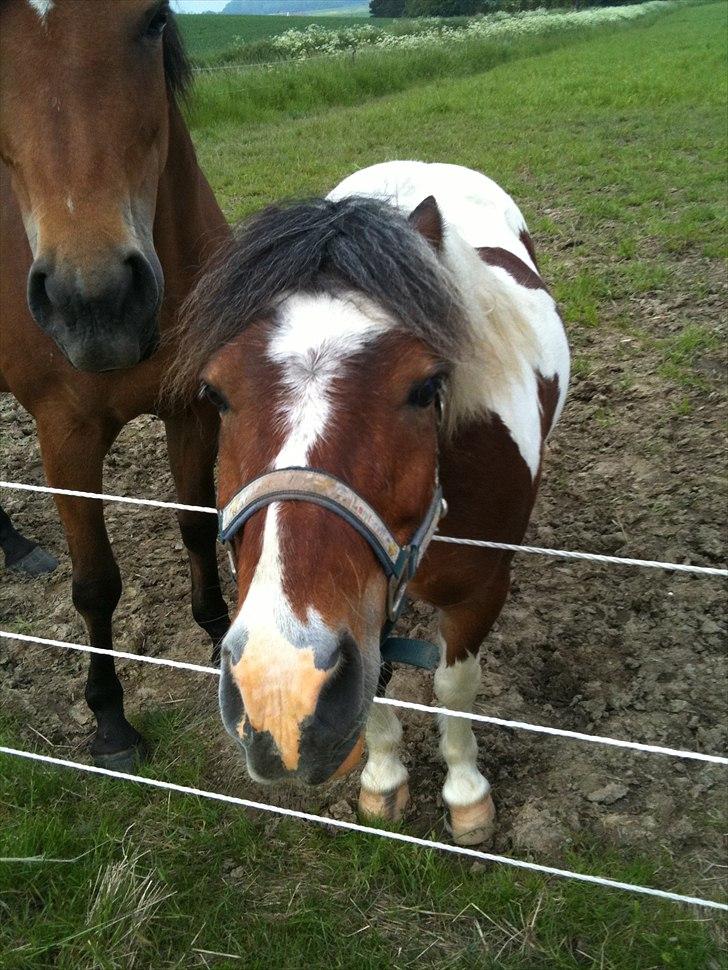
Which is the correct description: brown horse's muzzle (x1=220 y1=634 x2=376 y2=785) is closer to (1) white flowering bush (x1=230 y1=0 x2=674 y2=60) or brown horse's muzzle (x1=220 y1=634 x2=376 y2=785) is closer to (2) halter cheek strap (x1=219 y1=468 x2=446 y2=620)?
(2) halter cheek strap (x1=219 y1=468 x2=446 y2=620)

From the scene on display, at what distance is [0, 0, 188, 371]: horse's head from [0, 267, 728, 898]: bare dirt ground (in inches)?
62.9

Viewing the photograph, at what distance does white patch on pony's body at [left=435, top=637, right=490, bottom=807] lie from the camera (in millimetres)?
2271

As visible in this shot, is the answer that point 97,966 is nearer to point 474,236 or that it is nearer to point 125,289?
point 125,289

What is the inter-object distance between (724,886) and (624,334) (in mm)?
3742

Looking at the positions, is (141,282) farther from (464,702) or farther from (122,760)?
(122,760)

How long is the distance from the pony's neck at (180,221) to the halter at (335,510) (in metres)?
1.24

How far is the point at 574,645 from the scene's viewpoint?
9.35ft

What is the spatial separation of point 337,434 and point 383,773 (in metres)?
1.49

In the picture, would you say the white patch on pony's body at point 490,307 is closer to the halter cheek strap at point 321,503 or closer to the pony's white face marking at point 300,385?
the pony's white face marking at point 300,385

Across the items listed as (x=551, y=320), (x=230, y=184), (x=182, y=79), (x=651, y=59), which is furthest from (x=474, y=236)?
(x=651, y=59)

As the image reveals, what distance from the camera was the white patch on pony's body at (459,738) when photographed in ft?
7.45

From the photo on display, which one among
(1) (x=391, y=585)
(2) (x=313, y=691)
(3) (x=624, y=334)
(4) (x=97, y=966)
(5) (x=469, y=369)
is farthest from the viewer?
(3) (x=624, y=334)

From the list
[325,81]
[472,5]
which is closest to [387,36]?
[325,81]

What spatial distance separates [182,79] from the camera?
2320 millimetres
